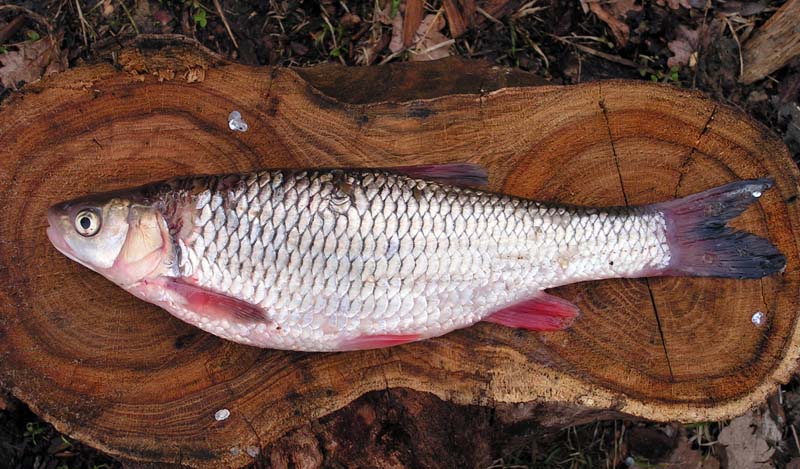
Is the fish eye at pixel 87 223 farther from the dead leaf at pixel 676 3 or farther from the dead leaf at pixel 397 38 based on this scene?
the dead leaf at pixel 676 3

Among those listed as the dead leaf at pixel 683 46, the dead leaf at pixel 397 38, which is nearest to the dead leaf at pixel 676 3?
the dead leaf at pixel 683 46

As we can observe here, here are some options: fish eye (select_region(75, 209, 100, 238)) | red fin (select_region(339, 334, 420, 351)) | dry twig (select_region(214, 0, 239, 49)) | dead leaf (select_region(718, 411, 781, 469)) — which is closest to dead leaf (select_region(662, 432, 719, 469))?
dead leaf (select_region(718, 411, 781, 469))

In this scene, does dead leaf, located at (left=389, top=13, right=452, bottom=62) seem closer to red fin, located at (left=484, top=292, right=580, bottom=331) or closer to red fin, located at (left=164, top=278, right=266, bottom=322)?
red fin, located at (left=484, top=292, right=580, bottom=331)

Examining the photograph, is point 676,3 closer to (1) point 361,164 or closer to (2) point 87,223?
(1) point 361,164

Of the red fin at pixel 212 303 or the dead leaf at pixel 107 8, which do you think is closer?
the red fin at pixel 212 303

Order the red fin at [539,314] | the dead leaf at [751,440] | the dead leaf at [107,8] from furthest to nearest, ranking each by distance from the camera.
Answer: the dead leaf at [107,8] → the dead leaf at [751,440] → the red fin at [539,314]


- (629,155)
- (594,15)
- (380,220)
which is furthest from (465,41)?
(380,220)
